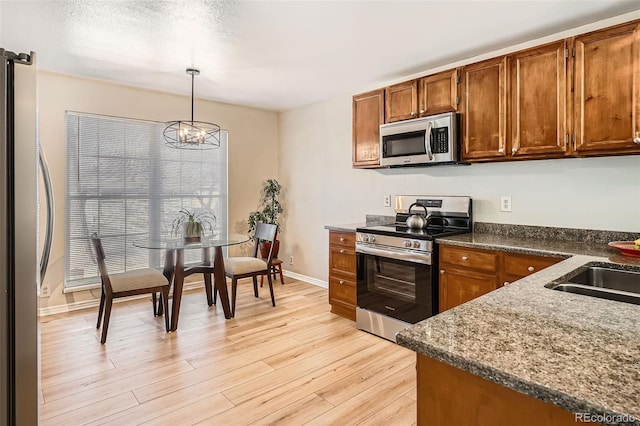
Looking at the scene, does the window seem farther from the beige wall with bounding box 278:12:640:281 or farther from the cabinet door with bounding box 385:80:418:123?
the cabinet door with bounding box 385:80:418:123

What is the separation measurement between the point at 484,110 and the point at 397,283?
1.54m

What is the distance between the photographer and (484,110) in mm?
2863

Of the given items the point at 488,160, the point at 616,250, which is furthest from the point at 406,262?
the point at 616,250

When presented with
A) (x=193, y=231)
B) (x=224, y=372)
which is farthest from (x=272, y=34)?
(x=224, y=372)

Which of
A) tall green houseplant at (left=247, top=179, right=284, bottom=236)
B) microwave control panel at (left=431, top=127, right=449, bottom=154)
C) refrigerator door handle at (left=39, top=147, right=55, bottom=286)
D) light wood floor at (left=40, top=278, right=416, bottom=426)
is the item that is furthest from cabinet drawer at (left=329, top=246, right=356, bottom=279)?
refrigerator door handle at (left=39, top=147, right=55, bottom=286)

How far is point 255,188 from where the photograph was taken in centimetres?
525

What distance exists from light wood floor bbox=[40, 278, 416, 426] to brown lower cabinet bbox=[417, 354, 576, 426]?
49.5 inches

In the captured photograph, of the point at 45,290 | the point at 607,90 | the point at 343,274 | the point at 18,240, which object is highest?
the point at 607,90

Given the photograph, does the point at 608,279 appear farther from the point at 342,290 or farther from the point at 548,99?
the point at 342,290

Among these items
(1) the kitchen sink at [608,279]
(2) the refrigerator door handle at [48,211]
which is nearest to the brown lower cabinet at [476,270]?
(1) the kitchen sink at [608,279]

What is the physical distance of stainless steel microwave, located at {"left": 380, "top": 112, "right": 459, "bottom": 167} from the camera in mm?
3006

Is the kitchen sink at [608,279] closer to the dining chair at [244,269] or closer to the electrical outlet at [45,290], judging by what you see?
the dining chair at [244,269]

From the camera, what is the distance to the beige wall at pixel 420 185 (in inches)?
101

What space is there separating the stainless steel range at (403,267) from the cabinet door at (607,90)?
1.09 meters
